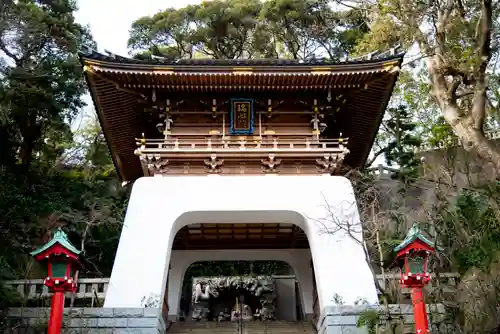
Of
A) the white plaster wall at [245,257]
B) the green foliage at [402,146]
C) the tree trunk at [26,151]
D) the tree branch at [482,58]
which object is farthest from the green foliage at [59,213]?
the tree branch at [482,58]

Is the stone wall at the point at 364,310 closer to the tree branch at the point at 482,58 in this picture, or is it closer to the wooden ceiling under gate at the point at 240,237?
the wooden ceiling under gate at the point at 240,237

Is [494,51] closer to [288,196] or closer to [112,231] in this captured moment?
[288,196]

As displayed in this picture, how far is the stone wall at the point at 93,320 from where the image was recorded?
945 cm

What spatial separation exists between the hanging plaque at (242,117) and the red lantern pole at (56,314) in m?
5.96

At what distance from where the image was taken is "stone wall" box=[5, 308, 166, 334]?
9453mm

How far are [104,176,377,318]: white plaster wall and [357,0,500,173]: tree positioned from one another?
19.3ft

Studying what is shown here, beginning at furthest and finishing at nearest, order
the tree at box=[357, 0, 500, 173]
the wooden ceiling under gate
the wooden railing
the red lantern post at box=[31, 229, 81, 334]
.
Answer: the tree at box=[357, 0, 500, 173] < the wooden ceiling under gate < the wooden railing < the red lantern post at box=[31, 229, 81, 334]

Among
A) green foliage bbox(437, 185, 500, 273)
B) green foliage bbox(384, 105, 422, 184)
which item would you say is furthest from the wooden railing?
green foliage bbox(384, 105, 422, 184)

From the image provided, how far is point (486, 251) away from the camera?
37.0 ft

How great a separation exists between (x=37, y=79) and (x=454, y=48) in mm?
16508

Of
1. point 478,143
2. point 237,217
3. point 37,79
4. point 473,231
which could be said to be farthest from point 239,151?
point 37,79

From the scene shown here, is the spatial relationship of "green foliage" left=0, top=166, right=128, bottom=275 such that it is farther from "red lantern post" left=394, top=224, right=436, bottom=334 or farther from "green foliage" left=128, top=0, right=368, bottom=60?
"green foliage" left=128, top=0, right=368, bottom=60

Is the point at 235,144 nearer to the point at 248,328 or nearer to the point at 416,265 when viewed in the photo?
the point at 248,328

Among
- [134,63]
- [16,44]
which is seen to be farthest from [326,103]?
[16,44]
